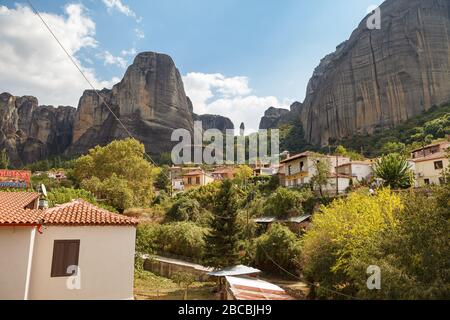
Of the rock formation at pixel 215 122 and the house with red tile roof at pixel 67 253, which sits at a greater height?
the rock formation at pixel 215 122

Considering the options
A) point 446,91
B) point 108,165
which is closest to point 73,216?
point 108,165

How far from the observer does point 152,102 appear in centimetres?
9125

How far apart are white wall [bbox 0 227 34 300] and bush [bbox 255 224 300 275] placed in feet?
61.9

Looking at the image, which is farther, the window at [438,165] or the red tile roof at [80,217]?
the window at [438,165]

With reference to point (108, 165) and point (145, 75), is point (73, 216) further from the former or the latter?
point (145, 75)

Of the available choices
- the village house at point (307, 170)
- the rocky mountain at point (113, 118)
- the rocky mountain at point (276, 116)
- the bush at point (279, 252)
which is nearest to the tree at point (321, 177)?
the village house at point (307, 170)

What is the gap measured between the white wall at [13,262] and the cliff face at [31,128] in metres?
97.4

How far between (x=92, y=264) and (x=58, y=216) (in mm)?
2177

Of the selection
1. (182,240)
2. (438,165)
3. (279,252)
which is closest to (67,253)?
(279,252)

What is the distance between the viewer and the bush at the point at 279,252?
24828 millimetres

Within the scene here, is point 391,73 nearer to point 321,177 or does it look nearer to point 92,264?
point 321,177

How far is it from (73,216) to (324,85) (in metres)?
89.6

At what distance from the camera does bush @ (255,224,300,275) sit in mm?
24828

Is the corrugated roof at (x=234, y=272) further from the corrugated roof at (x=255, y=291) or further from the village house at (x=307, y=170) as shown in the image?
the village house at (x=307, y=170)
